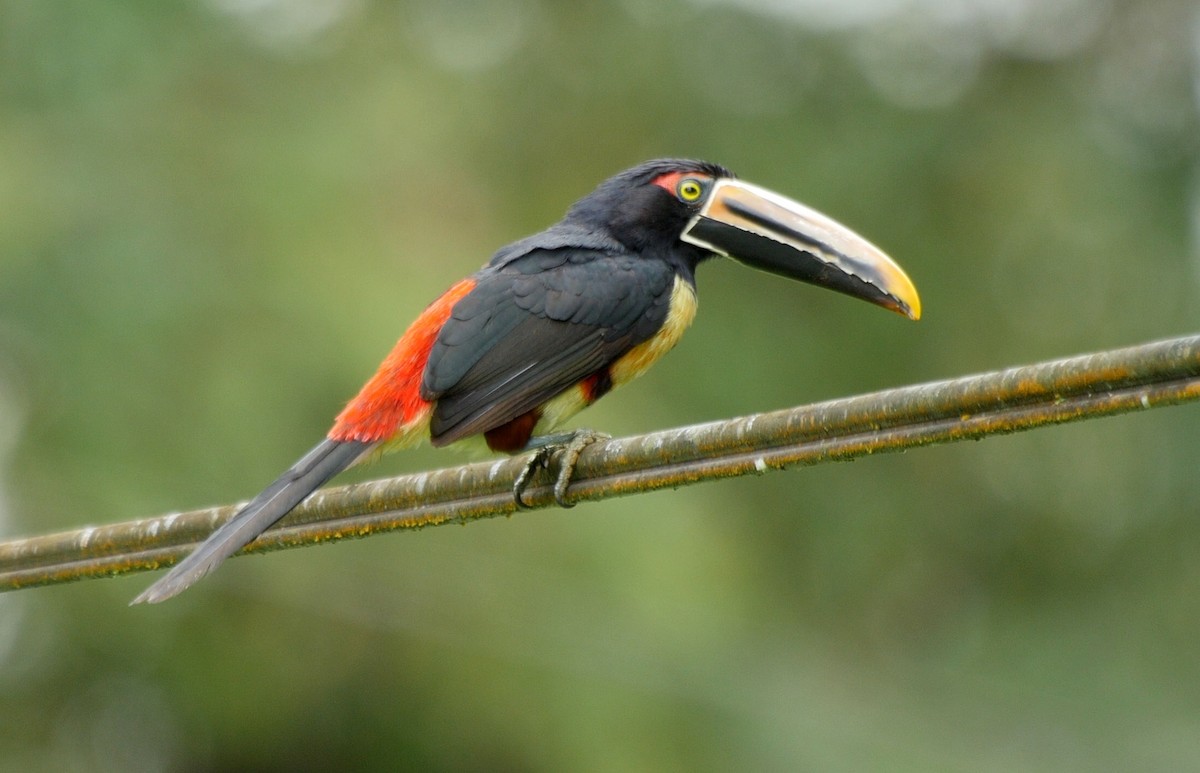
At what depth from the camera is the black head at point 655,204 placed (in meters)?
4.47

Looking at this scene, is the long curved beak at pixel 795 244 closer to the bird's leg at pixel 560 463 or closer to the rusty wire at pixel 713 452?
the bird's leg at pixel 560 463

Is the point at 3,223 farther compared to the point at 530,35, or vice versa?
the point at 530,35

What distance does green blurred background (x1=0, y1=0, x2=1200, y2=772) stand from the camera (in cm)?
635

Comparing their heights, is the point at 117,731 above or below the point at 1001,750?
above

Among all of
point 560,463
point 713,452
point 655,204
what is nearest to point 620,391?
point 655,204

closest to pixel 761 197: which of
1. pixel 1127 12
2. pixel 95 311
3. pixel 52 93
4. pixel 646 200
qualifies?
pixel 646 200

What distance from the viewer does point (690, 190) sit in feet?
14.7

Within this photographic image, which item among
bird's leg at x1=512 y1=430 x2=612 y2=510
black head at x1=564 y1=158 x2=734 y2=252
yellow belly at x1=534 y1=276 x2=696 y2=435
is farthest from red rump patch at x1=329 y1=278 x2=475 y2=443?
black head at x1=564 y1=158 x2=734 y2=252

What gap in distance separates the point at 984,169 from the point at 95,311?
4.97m

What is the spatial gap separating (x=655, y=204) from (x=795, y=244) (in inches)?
22.6

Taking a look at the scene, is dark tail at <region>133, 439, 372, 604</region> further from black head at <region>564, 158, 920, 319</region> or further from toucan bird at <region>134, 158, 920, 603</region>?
black head at <region>564, 158, 920, 319</region>

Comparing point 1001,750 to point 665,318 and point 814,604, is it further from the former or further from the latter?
point 665,318

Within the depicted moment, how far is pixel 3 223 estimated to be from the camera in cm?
616

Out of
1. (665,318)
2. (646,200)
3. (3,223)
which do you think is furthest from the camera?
(3,223)
